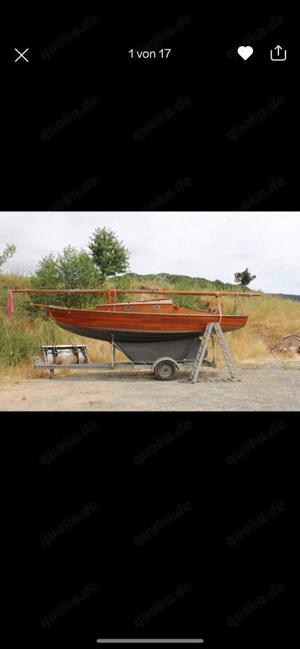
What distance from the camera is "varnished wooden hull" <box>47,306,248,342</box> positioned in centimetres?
570

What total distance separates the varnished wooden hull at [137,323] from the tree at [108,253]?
12.1 feet

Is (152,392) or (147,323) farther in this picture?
(147,323)

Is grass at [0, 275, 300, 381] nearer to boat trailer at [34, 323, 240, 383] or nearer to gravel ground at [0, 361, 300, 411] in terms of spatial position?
boat trailer at [34, 323, 240, 383]

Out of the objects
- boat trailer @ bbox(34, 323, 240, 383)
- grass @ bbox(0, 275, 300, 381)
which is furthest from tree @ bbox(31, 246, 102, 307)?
boat trailer @ bbox(34, 323, 240, 383)

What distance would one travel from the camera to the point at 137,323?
571 cm

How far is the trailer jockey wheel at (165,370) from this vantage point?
584 cm

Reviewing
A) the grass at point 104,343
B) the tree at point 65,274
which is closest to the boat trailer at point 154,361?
the grass at point 104,343

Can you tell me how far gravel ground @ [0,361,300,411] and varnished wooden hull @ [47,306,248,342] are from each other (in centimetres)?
64

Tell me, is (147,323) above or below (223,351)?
above

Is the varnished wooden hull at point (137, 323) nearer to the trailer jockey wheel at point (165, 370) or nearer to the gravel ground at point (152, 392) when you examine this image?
the trailer jockey wheel at point (165, 370)

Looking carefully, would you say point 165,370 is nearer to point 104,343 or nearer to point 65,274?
point 104,343

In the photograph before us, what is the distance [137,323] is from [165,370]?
0.80 meters

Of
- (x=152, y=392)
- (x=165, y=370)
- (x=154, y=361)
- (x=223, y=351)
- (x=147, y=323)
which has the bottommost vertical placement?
(x=152, y=392)

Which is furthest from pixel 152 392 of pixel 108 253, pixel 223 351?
pixel 108 253
